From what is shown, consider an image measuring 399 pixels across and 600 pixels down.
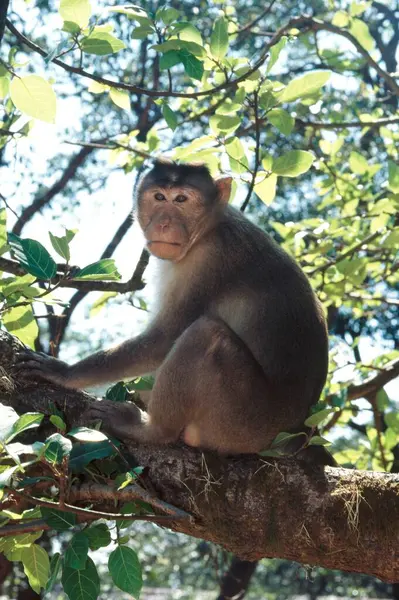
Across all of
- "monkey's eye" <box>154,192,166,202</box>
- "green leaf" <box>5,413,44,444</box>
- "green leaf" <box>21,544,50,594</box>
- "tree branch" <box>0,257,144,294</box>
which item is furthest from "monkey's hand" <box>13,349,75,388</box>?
"monkey's eye" <box>154,192,166,202</box>

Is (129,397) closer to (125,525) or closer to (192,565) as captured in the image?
(125,525)

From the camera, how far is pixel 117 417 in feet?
14.3

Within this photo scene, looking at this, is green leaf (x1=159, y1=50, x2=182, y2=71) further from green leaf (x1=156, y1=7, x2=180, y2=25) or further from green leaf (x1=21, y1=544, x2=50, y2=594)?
green leaf (x1=21, y1=544, x2=50, y2=594)

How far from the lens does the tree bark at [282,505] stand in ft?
10.7

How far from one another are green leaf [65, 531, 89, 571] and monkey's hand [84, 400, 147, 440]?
0.90 m

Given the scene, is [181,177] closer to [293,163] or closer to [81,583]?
[293,163]

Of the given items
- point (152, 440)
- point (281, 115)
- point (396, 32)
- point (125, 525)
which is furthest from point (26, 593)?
point (396, 32)

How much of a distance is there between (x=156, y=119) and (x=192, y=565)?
31.8 feet

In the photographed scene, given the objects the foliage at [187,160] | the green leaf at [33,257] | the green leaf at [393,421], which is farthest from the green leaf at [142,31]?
the green leaf at [393,421]

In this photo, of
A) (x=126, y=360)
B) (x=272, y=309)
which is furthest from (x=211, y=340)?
(x=126, y=360)

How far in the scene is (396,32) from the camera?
1169 cm

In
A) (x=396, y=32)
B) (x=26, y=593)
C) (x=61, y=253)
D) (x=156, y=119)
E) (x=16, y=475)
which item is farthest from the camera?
(x=396, y=32)

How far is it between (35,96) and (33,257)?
72 cm

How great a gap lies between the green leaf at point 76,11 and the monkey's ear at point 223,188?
200 centimetres
